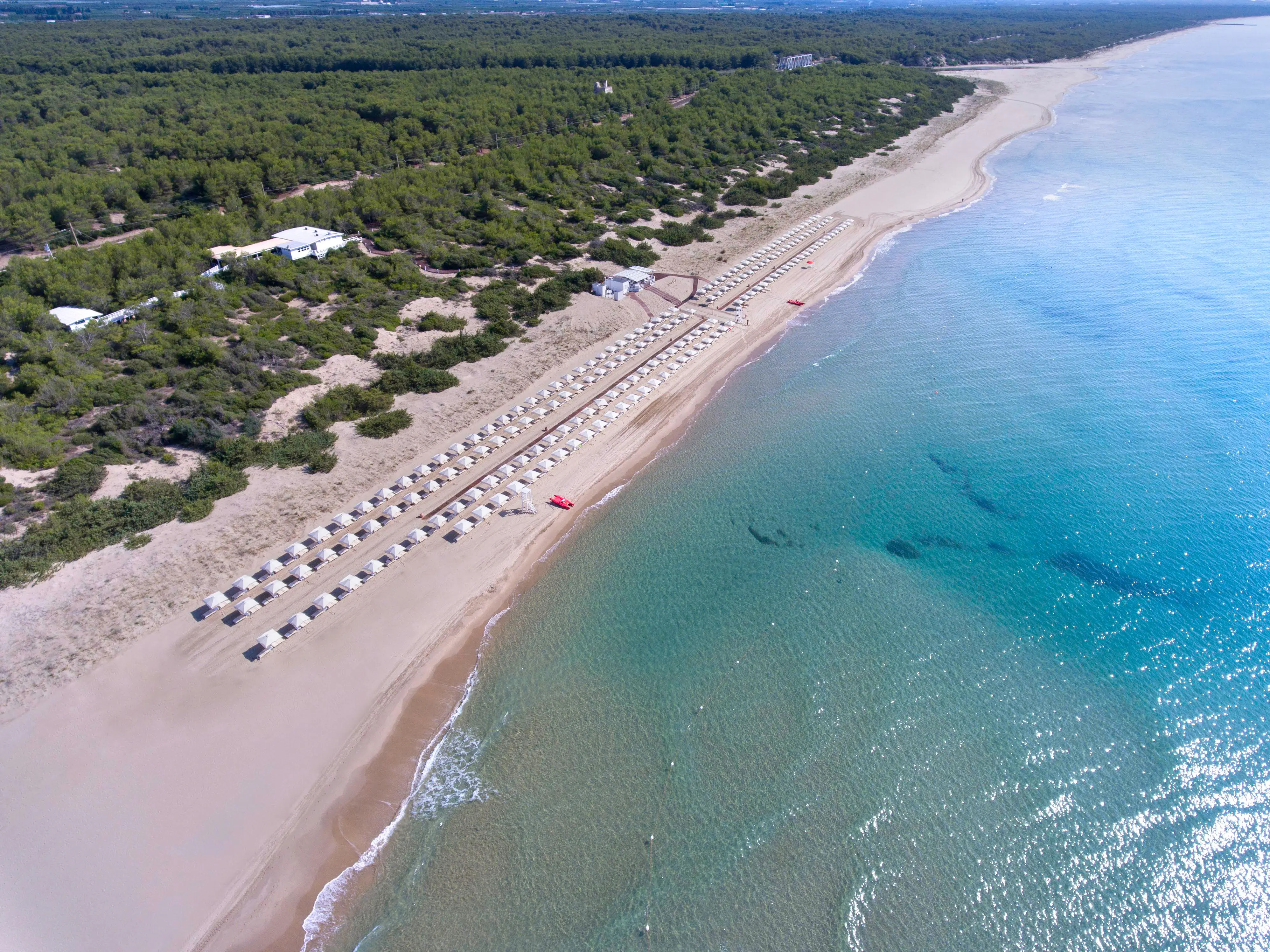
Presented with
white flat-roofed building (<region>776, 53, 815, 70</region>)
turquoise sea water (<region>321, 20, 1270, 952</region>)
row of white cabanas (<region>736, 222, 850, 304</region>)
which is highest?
white flat-roofed building (<region>776, 53, 815, 70</region>)

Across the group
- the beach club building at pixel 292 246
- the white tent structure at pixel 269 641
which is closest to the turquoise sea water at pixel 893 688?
the white tent structure at pixel 269 641

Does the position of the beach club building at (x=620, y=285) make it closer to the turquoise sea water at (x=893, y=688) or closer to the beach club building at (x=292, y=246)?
the turquoise sea water at (x=893, y=688)

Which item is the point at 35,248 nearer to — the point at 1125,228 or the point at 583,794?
the point at 583,794

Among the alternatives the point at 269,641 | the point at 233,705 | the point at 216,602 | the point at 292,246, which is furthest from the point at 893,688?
the point at 292,246

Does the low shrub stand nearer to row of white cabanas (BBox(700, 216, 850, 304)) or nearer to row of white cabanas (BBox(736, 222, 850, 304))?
row of white cabanas (BBox(700, 216, 850, 304))

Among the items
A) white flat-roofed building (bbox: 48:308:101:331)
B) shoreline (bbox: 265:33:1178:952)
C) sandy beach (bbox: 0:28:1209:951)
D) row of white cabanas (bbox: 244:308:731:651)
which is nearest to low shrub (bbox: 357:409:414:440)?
sandy beach (bbox: 0:28:1209:951)

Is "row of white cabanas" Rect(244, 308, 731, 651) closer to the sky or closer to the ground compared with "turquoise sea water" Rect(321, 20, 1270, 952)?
closer to the sky

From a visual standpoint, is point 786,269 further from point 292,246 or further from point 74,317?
point 74,317

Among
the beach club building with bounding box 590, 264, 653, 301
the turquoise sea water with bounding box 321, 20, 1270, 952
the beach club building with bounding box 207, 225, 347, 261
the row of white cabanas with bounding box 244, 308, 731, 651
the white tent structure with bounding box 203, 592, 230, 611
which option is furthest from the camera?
the beach club building with bounding box 590, 264, 653, 301
